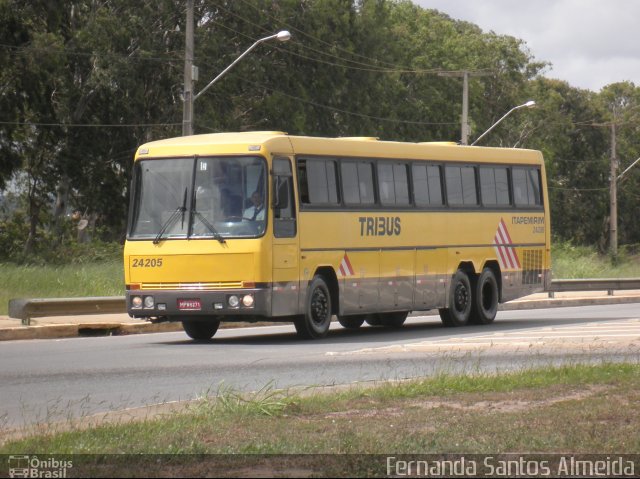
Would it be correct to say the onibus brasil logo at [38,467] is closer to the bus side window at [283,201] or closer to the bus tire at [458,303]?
the bus side window at [283,201]

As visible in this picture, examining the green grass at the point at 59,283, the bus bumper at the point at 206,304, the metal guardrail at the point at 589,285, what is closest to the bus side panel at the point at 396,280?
the bus bumper at the point at 206,304

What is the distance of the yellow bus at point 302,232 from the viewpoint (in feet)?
69.0

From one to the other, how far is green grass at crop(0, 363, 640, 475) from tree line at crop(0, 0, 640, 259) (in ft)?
114

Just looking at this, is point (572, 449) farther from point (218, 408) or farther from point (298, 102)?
point (298, 102)

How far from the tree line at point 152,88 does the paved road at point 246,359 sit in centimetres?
2509

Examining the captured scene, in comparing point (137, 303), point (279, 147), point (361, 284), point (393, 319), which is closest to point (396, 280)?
point (361, 284)

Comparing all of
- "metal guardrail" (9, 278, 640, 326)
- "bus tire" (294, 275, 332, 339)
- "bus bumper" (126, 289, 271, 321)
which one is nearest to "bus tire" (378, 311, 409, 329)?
"bus tire" (294, 275, 332, 339)

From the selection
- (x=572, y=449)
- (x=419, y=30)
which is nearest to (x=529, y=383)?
(x=572, y=449)

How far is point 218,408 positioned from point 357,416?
1199 millimetres

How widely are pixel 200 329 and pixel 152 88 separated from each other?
3120cm

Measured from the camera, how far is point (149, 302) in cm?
2134

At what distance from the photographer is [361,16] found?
63.7m

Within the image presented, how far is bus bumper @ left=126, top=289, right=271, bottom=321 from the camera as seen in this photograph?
20.8 meters

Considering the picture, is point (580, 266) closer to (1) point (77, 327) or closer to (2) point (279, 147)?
(1) point (77, 327)
